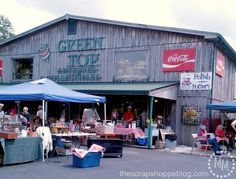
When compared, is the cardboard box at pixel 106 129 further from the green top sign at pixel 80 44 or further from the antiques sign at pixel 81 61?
the green top sign at pixel 80 44

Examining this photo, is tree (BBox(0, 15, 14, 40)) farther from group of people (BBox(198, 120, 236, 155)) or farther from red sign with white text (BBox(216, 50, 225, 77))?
group of people (BBox(198, 120, 236, 155))

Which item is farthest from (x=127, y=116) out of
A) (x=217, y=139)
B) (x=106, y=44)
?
(x=217, y=139)

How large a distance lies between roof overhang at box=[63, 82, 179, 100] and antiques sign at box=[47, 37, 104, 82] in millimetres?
1245

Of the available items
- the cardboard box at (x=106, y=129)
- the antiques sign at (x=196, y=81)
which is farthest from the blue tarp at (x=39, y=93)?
the antiques sign at (x=196, y=81)

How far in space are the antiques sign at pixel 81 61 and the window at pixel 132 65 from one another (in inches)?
53.1

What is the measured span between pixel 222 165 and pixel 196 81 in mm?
6308

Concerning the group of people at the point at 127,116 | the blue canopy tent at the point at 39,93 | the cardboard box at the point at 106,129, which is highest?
the blue canopy tent at the point at 39,93

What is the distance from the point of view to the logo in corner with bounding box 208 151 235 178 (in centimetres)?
980

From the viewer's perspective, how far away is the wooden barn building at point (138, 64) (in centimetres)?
1717

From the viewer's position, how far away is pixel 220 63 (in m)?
18.4

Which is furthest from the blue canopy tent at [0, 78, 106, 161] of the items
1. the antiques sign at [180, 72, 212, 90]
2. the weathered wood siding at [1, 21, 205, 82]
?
the weathered wood siding at [1, 21, 205, 82]

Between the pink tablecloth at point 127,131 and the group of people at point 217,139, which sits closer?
the group of people at point 217,139

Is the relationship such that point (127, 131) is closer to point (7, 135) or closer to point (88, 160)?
point (88, 160)

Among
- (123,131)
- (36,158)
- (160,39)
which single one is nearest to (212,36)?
(160,39)
